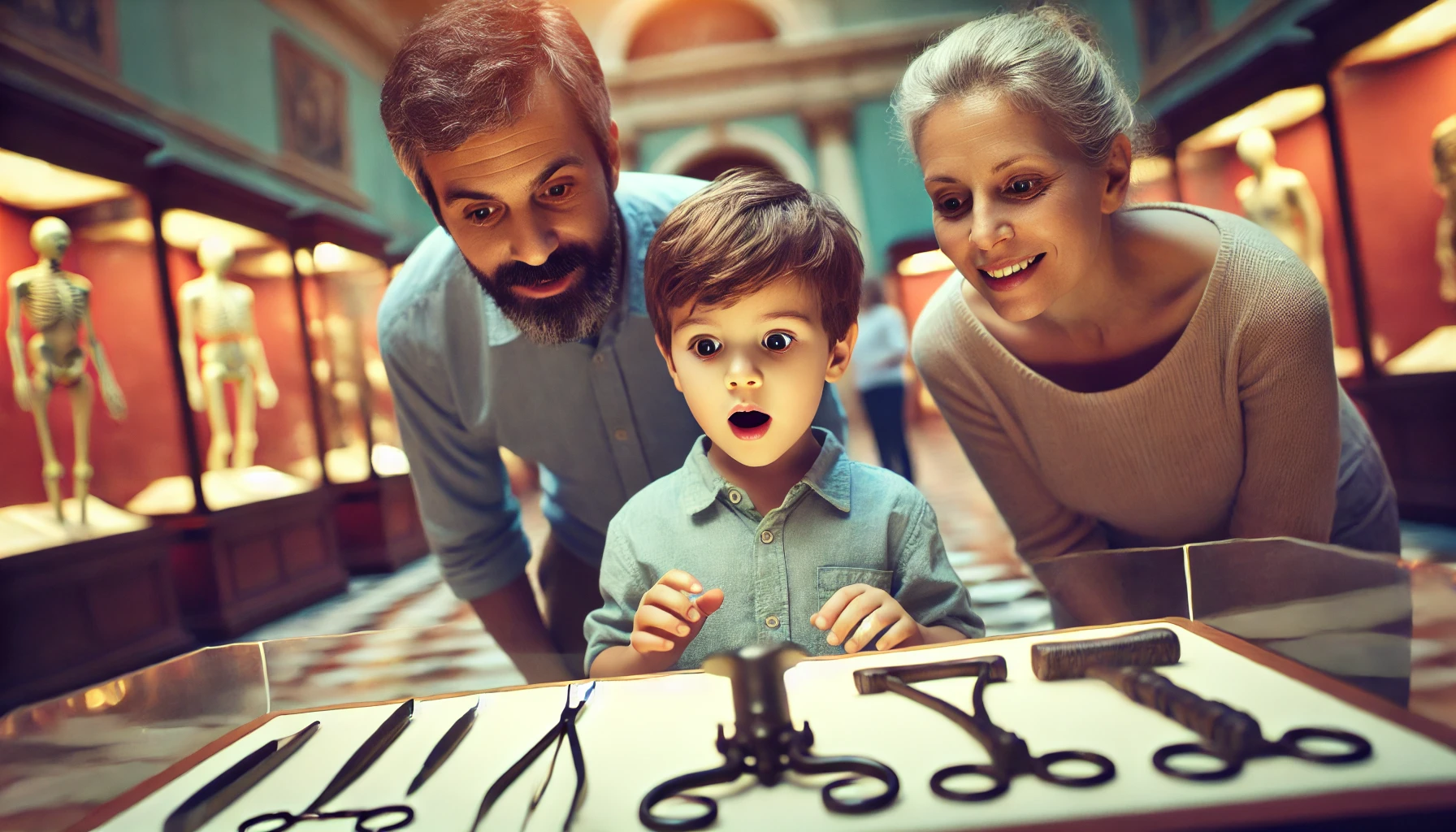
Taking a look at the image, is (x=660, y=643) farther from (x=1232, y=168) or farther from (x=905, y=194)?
(x=1232, y=168)

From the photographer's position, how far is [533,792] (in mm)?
669

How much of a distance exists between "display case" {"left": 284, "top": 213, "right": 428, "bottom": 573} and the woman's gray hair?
10.4 feet

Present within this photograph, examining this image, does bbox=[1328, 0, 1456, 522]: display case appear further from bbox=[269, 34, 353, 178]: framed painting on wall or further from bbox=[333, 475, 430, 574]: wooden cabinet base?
bbox=[333, 475, 430, 574]: wooden cabinet base

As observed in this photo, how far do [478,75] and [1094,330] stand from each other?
81cm

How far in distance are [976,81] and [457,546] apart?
106 centimetres

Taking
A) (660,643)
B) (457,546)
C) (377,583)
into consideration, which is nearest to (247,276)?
(377,583)

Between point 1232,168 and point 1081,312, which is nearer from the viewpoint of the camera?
point 1081,312

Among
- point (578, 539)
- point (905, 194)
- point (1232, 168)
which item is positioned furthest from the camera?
point (1232, 168)

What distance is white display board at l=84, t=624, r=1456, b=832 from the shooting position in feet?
1.86

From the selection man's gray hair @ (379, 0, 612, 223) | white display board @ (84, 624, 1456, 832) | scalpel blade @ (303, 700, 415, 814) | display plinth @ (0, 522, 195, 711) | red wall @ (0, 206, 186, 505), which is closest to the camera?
white display board @ (84, 624, 1456, 832)

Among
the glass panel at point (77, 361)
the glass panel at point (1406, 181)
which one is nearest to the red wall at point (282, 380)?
the glass panel at point (77, 361)

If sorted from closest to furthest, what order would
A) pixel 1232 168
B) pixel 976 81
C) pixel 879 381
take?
pixel 976 81 < pixel 879 381 < pixel 1232 168

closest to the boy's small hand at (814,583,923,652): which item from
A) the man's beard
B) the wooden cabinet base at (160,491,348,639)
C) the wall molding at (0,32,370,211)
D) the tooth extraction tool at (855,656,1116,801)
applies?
the tooth extraction tool at (855,656,1116,801)

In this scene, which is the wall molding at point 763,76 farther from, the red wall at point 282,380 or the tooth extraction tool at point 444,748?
the red wall at point 282,380
